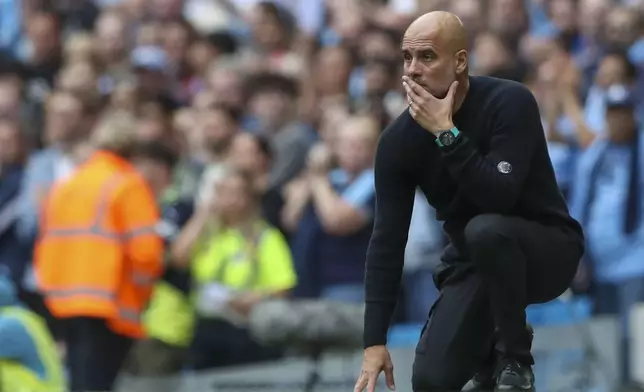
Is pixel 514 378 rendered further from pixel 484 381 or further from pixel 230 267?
pixel 230 267

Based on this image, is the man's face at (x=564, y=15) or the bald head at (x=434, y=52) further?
the man's face at (x=564, y=15)

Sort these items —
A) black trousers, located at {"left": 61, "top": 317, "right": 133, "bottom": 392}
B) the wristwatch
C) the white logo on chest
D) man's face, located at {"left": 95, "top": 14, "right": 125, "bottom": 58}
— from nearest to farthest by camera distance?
the wristwatch → the white logo on chest → black trousers, located at {"left": 61, "top": 317, "right": 133, "bottom": 392} → man's face, located at {"left": 95, "top": 14, "right": 125, "bottom": 58}

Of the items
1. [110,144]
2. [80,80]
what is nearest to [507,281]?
[110,144]

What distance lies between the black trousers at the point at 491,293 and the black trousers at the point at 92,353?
3.31 meters

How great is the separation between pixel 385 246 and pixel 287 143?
168 inches

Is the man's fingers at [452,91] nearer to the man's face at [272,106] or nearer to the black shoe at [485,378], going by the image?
the black shoe at [485,378]

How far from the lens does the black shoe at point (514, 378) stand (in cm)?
465

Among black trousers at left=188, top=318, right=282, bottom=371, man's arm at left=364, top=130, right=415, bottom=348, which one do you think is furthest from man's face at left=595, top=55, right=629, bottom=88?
man's arm at left=364, top=130, right=415, bottom=348

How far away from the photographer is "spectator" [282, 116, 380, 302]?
827 centimetres

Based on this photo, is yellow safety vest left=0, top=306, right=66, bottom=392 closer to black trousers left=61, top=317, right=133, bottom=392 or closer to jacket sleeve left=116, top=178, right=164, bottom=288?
black trousers left=61, top=317, right=133, bottom=392

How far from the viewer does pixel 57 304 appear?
8047mm

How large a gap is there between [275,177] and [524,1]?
2.14 meters

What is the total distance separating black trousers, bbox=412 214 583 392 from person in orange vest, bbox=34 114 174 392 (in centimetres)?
326

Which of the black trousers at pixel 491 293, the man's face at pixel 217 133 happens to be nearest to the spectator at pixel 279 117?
the man's face at pixel 217 133
